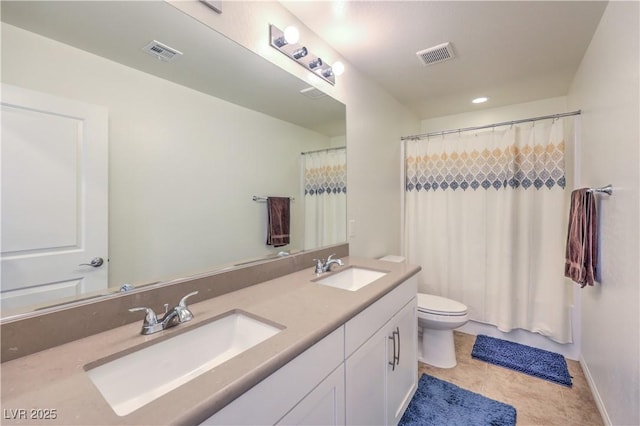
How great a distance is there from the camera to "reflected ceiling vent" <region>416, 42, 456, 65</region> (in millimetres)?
1875

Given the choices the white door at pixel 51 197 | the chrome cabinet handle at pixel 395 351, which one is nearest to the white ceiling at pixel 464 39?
the white door at pixel 51 197

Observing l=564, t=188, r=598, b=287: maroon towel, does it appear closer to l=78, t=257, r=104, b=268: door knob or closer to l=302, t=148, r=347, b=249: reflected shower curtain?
l=302, t=148, r=347, b=249: reflected shower curtain

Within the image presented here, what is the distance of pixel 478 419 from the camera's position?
154 cm

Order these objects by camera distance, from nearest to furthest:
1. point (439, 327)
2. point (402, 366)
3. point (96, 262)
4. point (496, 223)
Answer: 1. point (96, 262)
2. point (402, 366)
3. point (439, 327)
4. point (496, 223)

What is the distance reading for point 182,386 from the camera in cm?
58

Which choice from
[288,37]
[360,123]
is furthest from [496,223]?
[288,37]

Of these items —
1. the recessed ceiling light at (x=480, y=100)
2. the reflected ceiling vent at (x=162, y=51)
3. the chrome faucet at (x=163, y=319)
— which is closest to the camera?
the chrome faucet at (x=163, y=319)

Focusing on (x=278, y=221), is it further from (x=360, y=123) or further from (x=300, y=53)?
(x=360, y=123)

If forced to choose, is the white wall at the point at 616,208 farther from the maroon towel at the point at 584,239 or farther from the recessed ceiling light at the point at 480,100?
the recessed ceiling light at the point at 480,100

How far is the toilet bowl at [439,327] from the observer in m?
1.97

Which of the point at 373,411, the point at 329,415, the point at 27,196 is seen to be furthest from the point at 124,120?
the point at 373,411

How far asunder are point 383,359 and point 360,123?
1.70m

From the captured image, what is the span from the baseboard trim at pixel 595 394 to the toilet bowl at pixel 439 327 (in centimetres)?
Answer: 76

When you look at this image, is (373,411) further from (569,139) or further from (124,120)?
(569,139)
